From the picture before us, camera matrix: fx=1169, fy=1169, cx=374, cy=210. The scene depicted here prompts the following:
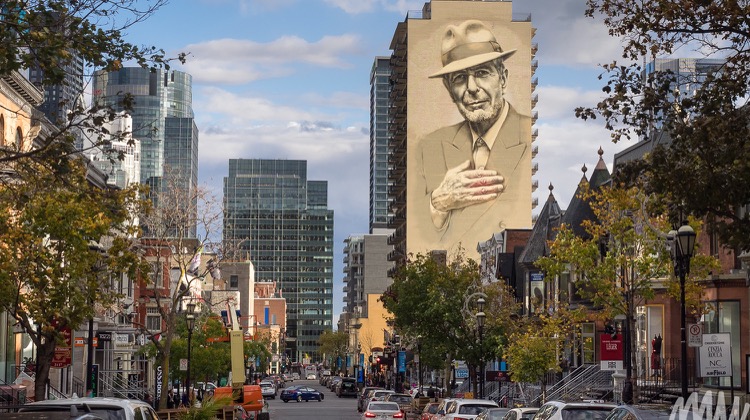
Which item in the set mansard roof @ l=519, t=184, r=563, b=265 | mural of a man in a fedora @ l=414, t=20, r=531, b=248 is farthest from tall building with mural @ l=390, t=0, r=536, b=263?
mansard roof @ l=519, t=184, r=563, b=265

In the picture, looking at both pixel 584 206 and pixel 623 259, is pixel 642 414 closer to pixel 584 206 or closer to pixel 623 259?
pixel 623 259

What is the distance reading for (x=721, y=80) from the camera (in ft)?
66.0

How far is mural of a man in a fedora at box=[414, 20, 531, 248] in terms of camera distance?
131 metres

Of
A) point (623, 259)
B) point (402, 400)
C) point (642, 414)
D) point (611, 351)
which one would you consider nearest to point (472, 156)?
point (402, 400)

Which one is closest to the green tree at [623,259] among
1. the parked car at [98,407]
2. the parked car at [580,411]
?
the parked car at [580,411]

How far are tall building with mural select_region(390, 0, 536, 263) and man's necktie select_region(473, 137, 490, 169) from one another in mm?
113

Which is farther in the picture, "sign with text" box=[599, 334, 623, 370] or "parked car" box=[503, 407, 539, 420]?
"sign with text" box=[599, 334, 623, 370]

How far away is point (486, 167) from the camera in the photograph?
433 ft

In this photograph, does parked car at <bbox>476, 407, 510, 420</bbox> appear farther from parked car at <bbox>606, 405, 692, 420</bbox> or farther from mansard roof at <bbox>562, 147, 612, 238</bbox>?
mansard roof at <bbox>562, 147, 612, 238</bbox>

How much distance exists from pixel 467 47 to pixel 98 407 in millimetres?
119218

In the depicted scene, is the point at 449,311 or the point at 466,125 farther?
the point at 466,125

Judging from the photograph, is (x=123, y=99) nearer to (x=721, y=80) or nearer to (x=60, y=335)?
(x=721, y=80)

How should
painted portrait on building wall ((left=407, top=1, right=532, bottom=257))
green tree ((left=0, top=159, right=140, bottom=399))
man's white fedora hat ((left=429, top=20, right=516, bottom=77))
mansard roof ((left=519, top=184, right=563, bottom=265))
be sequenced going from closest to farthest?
green tree ((left=0, top=159, right=140, bottom=399)), mansard roof ((left=519, top=184, right=563, bottom=265)), painted portrait on building wall ((left=407, top=1, right=532, bottom=257)), man's white fedora hat ((left=429, top=20, right=516, bottom=77))

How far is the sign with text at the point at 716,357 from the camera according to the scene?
2423cm
